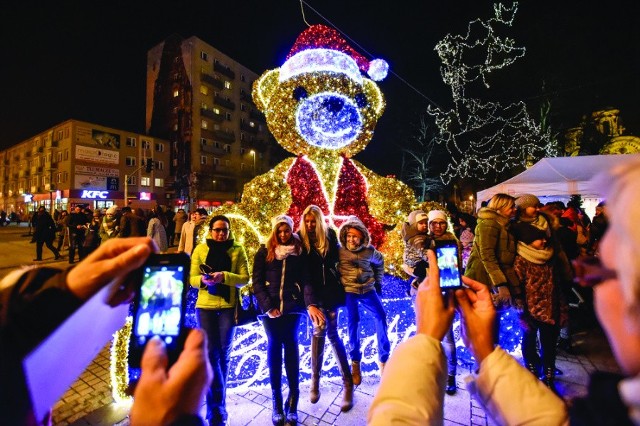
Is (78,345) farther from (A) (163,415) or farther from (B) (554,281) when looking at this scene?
(B) (554,281)

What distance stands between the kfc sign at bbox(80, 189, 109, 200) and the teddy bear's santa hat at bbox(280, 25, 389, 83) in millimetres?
39399

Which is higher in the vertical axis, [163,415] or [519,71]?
[519,71]

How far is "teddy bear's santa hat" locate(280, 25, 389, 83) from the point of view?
4469 mm

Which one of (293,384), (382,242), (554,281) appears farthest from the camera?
(382,242)

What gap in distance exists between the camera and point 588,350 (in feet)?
14.4

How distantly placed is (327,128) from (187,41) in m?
47.3

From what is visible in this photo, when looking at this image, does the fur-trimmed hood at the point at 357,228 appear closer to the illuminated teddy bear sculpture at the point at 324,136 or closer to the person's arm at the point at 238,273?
the illuminated teddy bear sculpture at the point at 324,136

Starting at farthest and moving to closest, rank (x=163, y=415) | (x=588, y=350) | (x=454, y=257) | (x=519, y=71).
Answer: (x=519, y=71) → (x=588, y=350) → (x=454, y=257) → (x=163, y=415)

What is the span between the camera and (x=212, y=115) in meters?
44.6

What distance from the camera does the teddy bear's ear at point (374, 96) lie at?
15.9ft

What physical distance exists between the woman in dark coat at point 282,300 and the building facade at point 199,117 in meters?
40.3

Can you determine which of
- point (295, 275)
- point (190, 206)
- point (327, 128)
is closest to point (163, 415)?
point (295, 275)

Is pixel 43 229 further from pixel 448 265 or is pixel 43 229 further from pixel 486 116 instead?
pixel 486 116

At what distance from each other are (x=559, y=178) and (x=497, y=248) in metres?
8.26
